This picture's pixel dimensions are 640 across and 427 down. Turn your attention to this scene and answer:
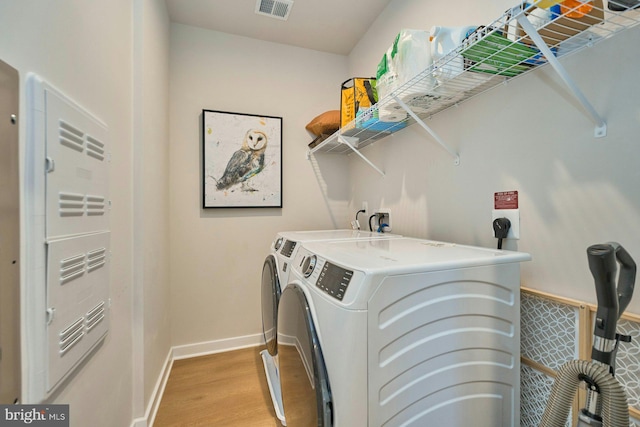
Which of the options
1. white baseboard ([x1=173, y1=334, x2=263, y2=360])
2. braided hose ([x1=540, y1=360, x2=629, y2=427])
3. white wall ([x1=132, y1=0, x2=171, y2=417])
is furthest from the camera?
white baseboard ([x1=173, y1=334, x2=263, y2=360])

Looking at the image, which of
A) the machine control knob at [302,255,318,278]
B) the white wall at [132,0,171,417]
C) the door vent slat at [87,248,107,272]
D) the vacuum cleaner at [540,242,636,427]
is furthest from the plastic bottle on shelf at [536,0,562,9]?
the white wall at [132,0,171,417]

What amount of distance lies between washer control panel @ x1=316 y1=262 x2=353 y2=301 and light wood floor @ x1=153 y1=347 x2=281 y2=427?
112cm

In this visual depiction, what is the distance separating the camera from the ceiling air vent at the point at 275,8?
6.58 ft

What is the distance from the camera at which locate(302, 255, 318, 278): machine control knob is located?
3.51 ft

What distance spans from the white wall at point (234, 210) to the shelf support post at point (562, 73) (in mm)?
1983

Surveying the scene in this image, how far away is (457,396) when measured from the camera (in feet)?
3.00

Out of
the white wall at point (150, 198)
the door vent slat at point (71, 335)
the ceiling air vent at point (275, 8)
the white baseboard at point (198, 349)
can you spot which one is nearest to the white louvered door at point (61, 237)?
the door vent slat at point (71, 335)

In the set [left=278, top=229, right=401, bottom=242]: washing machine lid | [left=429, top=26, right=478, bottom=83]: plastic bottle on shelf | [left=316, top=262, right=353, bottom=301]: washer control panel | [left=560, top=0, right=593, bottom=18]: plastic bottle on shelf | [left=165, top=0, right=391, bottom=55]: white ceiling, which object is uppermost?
[left=165, top=0, right=391, bottom=55]: white ceiling

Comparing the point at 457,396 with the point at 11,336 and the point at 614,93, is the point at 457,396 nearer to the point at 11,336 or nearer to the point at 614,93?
the point at 614,93

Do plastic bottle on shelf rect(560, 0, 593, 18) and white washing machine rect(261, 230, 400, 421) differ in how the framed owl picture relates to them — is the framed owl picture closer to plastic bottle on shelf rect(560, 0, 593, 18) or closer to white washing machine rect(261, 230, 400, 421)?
white washing machine rect(261, 230, 400, 421)

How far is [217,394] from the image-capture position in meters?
1.79

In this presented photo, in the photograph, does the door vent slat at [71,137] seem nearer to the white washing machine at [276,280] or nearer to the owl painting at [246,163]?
the white washing machine at [276,280]

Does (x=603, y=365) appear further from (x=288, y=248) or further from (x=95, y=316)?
(x=95, y=316)

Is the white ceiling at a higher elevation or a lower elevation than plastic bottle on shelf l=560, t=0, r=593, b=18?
higher
